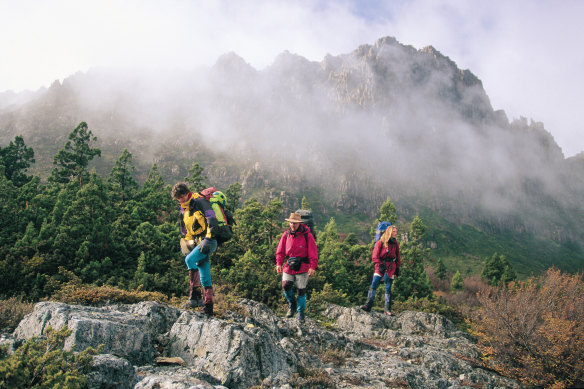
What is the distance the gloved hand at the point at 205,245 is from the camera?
6157 mm

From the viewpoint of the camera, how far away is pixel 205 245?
20.3ft

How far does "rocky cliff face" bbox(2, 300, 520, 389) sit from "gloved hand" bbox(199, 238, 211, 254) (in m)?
1.18

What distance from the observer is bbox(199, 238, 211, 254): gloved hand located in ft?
20.2

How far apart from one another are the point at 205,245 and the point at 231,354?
6.74 feet

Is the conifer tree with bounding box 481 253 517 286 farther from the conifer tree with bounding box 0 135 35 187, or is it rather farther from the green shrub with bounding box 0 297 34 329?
the conifer tree with bounding box 0 135 35 187

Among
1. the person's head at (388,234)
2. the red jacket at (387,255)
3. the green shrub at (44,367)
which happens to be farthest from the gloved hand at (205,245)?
the person's head at (388,234)

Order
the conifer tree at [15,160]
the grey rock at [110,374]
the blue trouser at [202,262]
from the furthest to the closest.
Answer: the conifer tree at [15,160]
the blue trouser at [202,262]
the grey rock at [110,374]

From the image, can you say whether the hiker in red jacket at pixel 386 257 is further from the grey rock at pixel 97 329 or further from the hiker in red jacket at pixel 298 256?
the grey rock at pixel 97 329

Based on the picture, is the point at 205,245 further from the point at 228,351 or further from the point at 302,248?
the point at 302,248

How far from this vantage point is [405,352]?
7957 mm

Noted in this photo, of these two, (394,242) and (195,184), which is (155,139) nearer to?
(195,184)

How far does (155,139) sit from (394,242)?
579 ft

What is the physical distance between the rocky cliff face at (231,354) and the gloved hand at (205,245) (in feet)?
3.87

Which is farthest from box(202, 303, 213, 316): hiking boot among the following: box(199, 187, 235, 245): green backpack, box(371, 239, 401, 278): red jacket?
box(371, 239, 401, 278): red jacket
